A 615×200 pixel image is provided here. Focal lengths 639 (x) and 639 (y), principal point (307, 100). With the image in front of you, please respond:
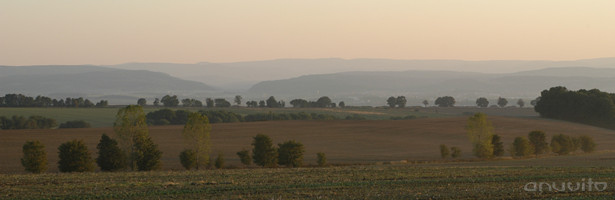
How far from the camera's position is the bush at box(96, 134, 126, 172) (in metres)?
55.9

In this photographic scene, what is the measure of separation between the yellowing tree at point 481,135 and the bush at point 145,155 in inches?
1470

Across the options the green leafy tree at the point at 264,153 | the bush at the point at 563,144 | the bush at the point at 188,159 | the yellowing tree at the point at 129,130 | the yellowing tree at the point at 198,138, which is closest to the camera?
the yellowing tree at the point at 129,130

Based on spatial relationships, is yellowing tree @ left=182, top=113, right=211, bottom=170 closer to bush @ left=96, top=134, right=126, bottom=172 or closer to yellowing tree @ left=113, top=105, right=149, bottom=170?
yellowing tree @ left=113, top=105, right=149, bottom=170

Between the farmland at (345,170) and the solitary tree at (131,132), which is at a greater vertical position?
the solitary tree at (131,132)

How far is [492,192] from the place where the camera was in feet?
99.7

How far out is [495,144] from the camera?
77.1m

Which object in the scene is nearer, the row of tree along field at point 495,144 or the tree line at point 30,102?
the row of tree along field at point 495,144

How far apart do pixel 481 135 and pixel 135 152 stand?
4029cm

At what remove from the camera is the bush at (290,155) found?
204 feet

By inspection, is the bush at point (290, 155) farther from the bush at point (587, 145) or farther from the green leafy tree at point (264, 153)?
the bush at point (587, 145)

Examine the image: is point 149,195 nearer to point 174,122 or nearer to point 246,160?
point 246,160

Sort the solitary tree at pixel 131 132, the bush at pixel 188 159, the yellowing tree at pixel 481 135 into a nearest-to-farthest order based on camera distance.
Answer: the solitary tree at pixel 131 132 < the bush at pixel 188 159 < the yellowing tree at pixel 481 135

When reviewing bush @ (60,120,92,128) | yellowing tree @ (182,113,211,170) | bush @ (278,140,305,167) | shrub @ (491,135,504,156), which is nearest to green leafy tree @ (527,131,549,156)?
shrub @ (491,135,504,156)

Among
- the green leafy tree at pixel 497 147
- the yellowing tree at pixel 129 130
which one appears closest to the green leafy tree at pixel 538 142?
the green leafy tree at pixel 497 147
